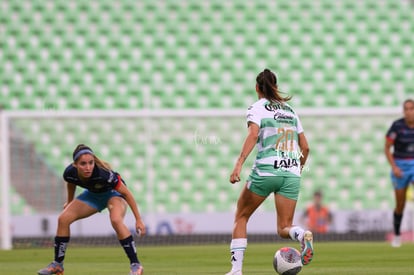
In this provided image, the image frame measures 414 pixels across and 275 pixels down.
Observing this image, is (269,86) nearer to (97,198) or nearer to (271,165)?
(271,165)

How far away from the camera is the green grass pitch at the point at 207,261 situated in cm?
813

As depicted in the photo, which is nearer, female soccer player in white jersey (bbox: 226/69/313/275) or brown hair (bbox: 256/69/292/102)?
female soccer player in white jersey (bbox: 226/69/313/275)

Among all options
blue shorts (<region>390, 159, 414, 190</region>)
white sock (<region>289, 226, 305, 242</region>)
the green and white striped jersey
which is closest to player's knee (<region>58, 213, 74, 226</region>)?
the green and white striped jersey

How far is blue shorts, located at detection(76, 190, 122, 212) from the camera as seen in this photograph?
7.77 metres

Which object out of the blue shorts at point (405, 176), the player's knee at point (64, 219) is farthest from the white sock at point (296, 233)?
the blue shorts at point (405, 176)

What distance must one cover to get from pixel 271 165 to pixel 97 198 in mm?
1710

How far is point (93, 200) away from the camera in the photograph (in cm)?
780

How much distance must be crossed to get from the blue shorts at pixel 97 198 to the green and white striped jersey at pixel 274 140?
4.77ft

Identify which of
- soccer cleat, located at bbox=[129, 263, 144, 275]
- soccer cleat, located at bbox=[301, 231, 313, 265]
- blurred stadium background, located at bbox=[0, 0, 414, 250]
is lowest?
soccer cleat, located at bbox=[129, 263, 144, 275]

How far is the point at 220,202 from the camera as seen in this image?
49.5 feet

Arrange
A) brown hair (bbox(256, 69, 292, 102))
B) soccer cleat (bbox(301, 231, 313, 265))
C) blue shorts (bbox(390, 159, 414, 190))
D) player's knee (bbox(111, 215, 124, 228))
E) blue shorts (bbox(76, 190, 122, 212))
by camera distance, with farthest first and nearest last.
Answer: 1. blue shorts (bbox(390, 159, 414, 190))
2. blue shorts (bbox(76, 190, 122, 212))
3. player's knee (bbox(111, 215, 124, 228))
4. brown hair (bbox(256, 69, 292, 102))
5. soccer cleat (bbox(301, 231, 313, 265))

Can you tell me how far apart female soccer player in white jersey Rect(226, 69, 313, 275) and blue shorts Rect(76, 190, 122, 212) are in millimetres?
1284

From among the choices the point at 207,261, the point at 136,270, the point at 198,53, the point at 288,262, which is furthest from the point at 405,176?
the point at 198,53

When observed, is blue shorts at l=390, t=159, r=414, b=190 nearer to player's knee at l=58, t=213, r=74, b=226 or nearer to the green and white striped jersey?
the green and white striped jersey
